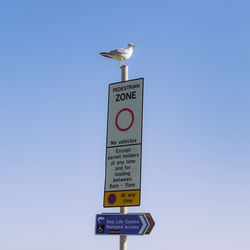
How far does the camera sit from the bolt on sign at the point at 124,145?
38.8ft

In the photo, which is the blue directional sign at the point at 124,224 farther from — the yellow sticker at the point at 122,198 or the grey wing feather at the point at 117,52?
the grey wing feather at the point at 117,52

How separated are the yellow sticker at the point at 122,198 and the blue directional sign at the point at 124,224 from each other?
320 millimetres

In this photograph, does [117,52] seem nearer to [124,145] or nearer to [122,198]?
[124,145]

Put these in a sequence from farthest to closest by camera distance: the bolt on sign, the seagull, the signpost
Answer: the seagull < the bolt on sign < the signpost

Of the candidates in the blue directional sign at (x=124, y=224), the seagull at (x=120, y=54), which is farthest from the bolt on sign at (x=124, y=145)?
the seagull at (x=120, y=54)

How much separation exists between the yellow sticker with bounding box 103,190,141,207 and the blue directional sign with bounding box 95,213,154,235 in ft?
1.05

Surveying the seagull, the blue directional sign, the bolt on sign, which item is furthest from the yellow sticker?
the seagull

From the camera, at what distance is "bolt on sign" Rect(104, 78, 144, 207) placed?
1184cm

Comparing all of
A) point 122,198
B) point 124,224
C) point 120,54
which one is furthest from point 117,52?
point 124,224

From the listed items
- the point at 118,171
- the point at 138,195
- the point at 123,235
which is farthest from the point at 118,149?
the point at 123,235

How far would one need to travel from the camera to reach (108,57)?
44.9ft

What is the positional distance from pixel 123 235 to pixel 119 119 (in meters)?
2.84

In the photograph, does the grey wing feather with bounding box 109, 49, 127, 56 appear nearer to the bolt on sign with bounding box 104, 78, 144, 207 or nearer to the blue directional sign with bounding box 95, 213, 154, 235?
the bolt on sign with bounding box 104, 78, 144, 207

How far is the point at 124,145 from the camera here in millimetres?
12211
